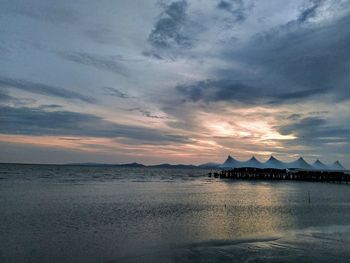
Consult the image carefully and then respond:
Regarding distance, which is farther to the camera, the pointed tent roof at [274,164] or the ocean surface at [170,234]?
the pointed tent roof at [274,164]

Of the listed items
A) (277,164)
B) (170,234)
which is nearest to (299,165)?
(277,164)

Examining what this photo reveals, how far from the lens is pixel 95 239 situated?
1608 centimetres

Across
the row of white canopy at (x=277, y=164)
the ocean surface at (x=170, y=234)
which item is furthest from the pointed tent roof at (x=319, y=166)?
the ocean surface at (x=170, y=234)

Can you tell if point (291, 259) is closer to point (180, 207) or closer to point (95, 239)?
point (95, 239)

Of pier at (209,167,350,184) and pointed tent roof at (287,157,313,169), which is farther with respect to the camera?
pointed tent roof at (287,157,313,169)

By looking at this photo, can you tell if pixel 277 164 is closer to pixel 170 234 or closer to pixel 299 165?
pixel 299 165

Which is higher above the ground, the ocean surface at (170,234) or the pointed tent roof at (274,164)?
the pointed tent roof at (274,164)

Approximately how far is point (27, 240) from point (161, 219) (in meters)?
8.82

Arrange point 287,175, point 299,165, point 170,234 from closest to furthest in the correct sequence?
point 170,234 < point 299,165 < point 287,175

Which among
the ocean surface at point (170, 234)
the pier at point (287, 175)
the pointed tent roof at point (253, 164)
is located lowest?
the ocean surface at point (170, 234)

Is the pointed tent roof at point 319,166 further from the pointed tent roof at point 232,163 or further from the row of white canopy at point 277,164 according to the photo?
the pointed tent roof at point 232,163

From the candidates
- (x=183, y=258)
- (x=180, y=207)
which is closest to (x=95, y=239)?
(x=183, y=258)

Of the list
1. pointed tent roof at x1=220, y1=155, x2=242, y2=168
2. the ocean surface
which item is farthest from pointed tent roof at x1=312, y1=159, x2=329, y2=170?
the ocean surface

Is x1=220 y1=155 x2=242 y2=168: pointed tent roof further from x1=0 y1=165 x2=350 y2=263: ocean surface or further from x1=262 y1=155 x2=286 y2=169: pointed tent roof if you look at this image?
x1=0 y1=165 x2=350 y2=263: ocean surface
